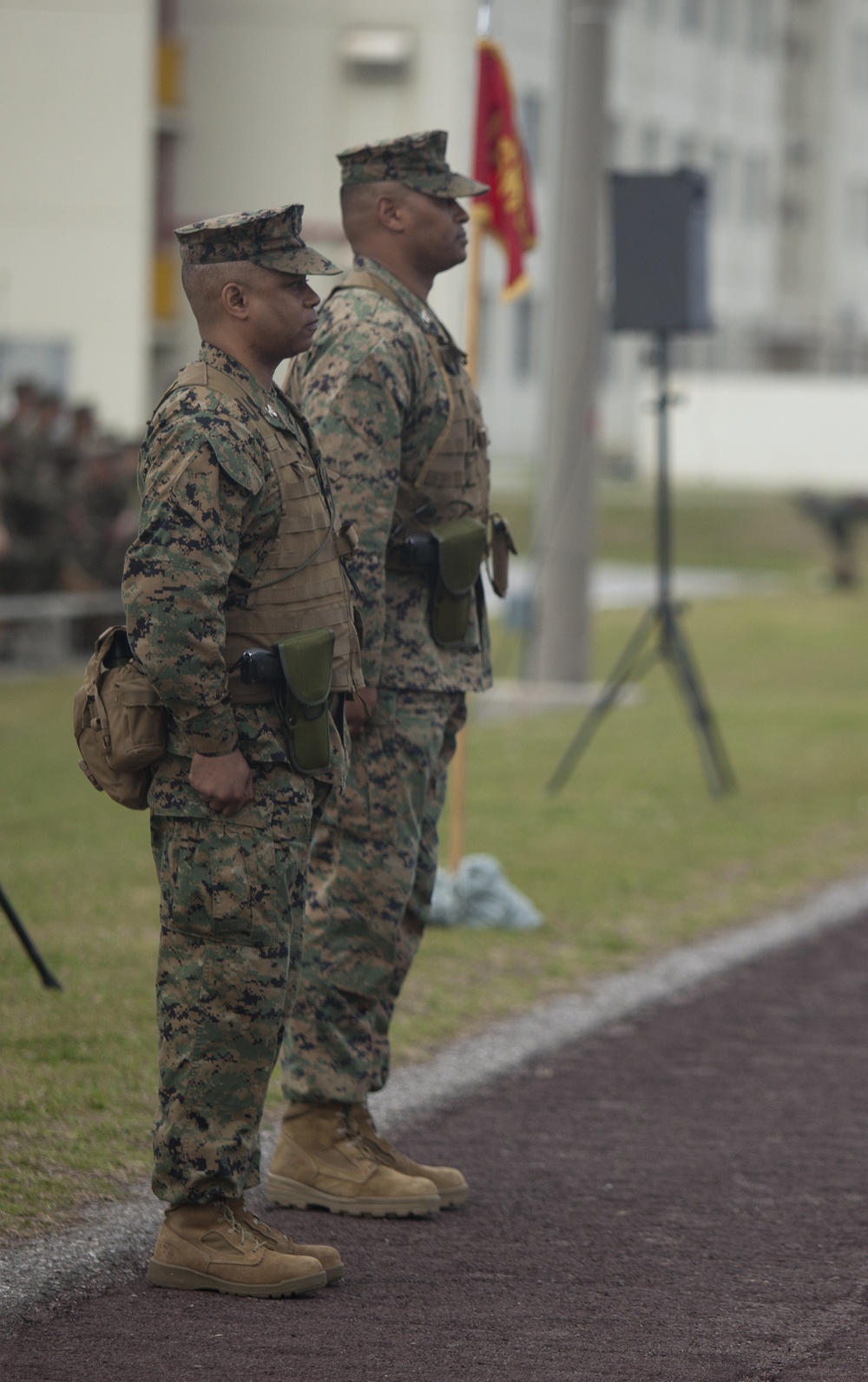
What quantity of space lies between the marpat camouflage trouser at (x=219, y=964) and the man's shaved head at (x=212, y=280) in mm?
895

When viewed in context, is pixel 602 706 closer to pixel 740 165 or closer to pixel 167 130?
pixel 167 130

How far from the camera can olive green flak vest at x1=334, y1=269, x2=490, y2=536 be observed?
4836mm

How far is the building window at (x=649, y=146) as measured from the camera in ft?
140

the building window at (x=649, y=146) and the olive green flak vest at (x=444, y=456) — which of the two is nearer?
the olive green flak vest at (x=444, y=456)

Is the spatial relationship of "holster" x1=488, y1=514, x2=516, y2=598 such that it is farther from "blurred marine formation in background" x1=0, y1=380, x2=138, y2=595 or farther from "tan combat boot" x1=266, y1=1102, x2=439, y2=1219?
"blurred marine formation in background" x1=0, y1=380, x2=138, y2=595

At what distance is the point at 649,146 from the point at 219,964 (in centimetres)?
4127

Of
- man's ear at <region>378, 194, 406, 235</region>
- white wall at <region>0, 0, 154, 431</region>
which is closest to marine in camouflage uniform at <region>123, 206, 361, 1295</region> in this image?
man's ear at <region>378, 194, 406, 235</region>

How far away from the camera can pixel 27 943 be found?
5965 mm

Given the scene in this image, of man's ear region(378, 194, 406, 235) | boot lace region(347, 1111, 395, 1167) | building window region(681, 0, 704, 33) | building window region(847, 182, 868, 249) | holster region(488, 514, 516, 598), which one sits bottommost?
boot lace region(347, 1111, 395, 1167)

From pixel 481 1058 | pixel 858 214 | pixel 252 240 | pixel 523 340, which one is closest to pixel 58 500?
pixel 481 1058

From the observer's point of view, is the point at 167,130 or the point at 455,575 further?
the point at 167,130

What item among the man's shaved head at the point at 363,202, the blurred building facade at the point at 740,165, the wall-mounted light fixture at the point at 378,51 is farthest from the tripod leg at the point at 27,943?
the wall-mounted light fixture at the point at 378,51

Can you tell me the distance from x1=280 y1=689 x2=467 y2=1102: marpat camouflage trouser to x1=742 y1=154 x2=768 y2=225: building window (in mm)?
46190

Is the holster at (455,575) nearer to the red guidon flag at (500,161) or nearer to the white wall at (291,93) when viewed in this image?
the red guidon flag at (500,161)
